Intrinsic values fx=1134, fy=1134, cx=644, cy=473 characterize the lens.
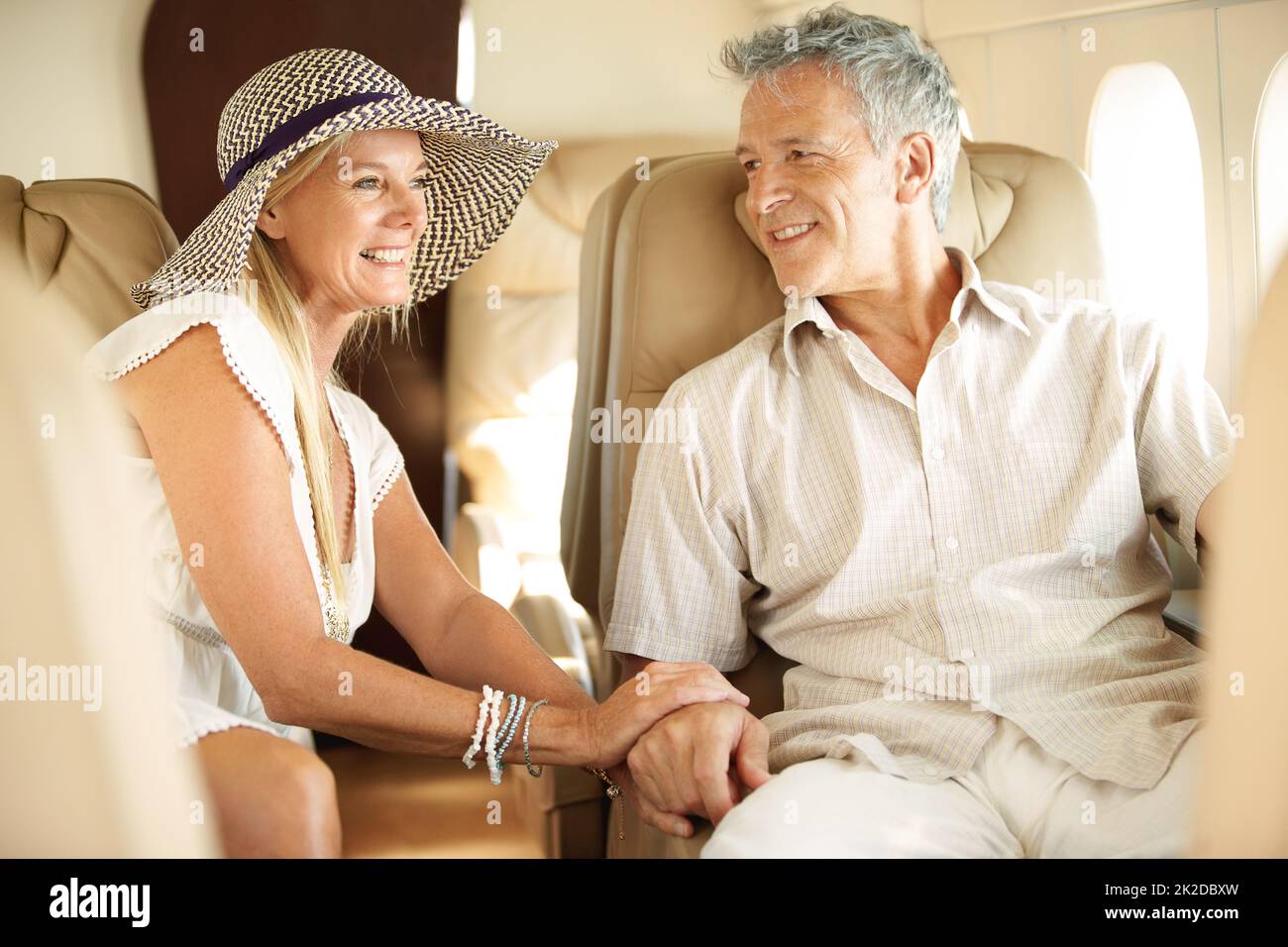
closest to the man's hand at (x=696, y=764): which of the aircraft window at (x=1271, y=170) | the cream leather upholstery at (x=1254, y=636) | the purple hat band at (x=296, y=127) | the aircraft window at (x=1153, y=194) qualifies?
the cream leather upholstery at (x=1254, y=636)

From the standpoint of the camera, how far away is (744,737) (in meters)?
0.99

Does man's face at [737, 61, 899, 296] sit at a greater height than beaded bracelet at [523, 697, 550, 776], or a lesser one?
greater

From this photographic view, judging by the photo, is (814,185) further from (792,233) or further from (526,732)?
(526,732)

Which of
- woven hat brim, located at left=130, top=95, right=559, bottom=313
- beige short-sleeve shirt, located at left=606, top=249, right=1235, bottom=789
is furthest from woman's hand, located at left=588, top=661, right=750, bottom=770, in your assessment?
woven hat brim, located at left=130, top=95, right=559, bottom=313

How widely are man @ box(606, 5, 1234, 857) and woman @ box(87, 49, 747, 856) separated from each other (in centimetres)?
14

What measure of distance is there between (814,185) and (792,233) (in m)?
0.06

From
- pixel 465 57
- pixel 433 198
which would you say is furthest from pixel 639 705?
pixel 465 57

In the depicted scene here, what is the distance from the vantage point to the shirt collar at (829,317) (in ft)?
4.08

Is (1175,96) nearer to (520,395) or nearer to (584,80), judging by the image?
(584,80)

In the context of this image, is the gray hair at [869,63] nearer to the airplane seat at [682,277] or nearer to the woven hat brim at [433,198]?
the airplane seat at [682,277]

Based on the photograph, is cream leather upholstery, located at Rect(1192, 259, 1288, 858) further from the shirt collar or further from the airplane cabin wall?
the airplane cabin wall

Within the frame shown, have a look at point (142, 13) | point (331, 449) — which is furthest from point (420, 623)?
point (142, 13)

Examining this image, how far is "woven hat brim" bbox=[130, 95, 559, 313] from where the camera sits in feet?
3.30
